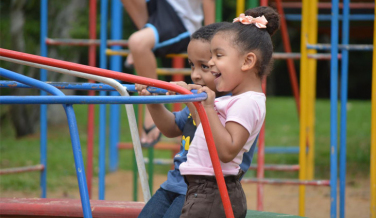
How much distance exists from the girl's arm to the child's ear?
18cm

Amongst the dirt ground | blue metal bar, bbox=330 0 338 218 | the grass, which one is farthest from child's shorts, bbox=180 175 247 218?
the grass

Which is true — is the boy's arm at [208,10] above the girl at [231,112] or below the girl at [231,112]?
above

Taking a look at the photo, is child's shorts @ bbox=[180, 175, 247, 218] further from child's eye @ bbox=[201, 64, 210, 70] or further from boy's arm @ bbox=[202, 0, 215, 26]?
boy's arm @ bbox=[202, 0, 215, 26]

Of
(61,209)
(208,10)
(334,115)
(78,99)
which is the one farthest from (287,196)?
(78,99)

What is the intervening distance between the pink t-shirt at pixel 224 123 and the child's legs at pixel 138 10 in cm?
167

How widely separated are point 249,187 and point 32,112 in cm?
362

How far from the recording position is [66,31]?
769cm

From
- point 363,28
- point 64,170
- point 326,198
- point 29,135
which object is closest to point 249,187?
point 326,198

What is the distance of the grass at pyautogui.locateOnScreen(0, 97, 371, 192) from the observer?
179 inches

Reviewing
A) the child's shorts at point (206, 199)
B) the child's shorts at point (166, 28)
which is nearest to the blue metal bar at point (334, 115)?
the child's shorts at point (166, 28)

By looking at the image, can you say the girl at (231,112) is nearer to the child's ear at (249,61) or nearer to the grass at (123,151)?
the child's ear at (249,61)

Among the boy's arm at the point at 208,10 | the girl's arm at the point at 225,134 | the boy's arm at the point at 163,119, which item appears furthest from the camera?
the boy's arm at the point at 208,10

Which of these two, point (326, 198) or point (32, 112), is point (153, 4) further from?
point (32, 112)

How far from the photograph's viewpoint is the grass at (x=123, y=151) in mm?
4535
